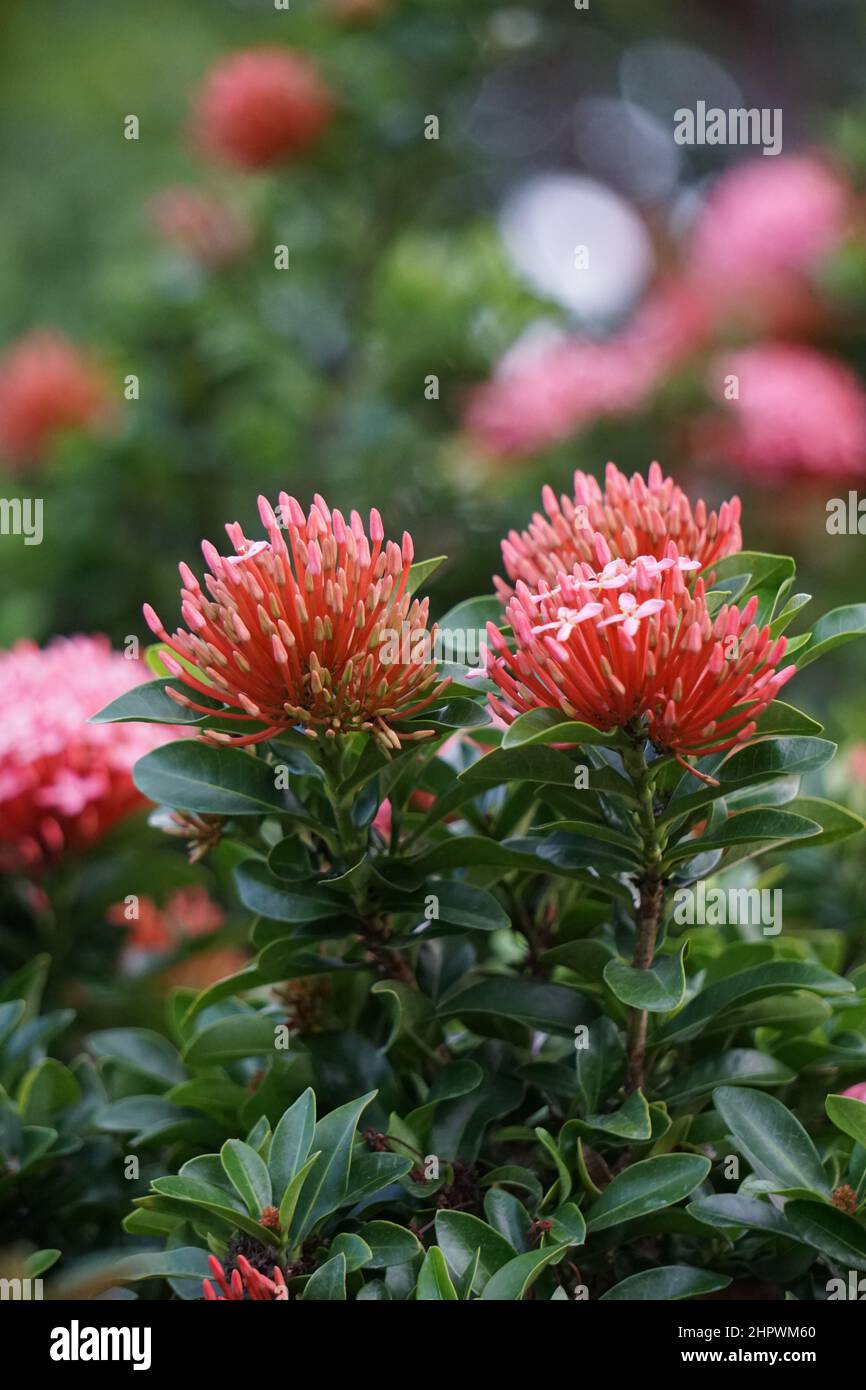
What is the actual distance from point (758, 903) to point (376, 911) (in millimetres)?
372

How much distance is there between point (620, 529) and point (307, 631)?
206mm

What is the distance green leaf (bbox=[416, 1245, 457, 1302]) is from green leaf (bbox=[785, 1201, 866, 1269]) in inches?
7.4

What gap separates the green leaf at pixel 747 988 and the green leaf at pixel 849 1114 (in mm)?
65

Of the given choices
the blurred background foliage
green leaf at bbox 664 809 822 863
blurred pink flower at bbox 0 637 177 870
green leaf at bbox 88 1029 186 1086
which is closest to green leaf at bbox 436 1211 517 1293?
green leaf at bbox 664 809 822 863

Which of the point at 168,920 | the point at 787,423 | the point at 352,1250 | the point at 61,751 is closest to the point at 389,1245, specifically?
the point at 352,1250

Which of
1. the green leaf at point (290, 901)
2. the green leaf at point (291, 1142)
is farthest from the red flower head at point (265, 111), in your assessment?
the green leaf at point (291, 1142)

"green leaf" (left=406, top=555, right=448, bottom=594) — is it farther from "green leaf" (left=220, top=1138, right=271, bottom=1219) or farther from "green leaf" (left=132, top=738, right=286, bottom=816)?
"green leaf" (left=220, top=1138, right=271, bottom=1219)

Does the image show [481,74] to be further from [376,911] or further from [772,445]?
[376,911]

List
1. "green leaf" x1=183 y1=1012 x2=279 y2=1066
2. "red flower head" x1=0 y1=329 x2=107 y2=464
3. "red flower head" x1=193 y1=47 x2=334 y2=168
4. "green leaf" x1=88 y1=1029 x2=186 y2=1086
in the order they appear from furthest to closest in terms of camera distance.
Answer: "red flower head" x1=0 y1=329 x2=107 y2=464, "red flower head" x1=193 y1=47 x2=334 y2=168, "green leaf" x1=88 y1=1029 x2=186 y2=1086, "green leaf" x1=183 y1=1012 x2=279 y2=1066

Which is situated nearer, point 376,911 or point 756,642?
point 756,642

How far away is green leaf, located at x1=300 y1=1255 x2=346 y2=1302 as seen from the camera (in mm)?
727

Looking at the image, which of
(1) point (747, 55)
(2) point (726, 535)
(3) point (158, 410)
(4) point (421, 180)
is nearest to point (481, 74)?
(4) point (421, 180)

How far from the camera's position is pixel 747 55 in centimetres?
379
